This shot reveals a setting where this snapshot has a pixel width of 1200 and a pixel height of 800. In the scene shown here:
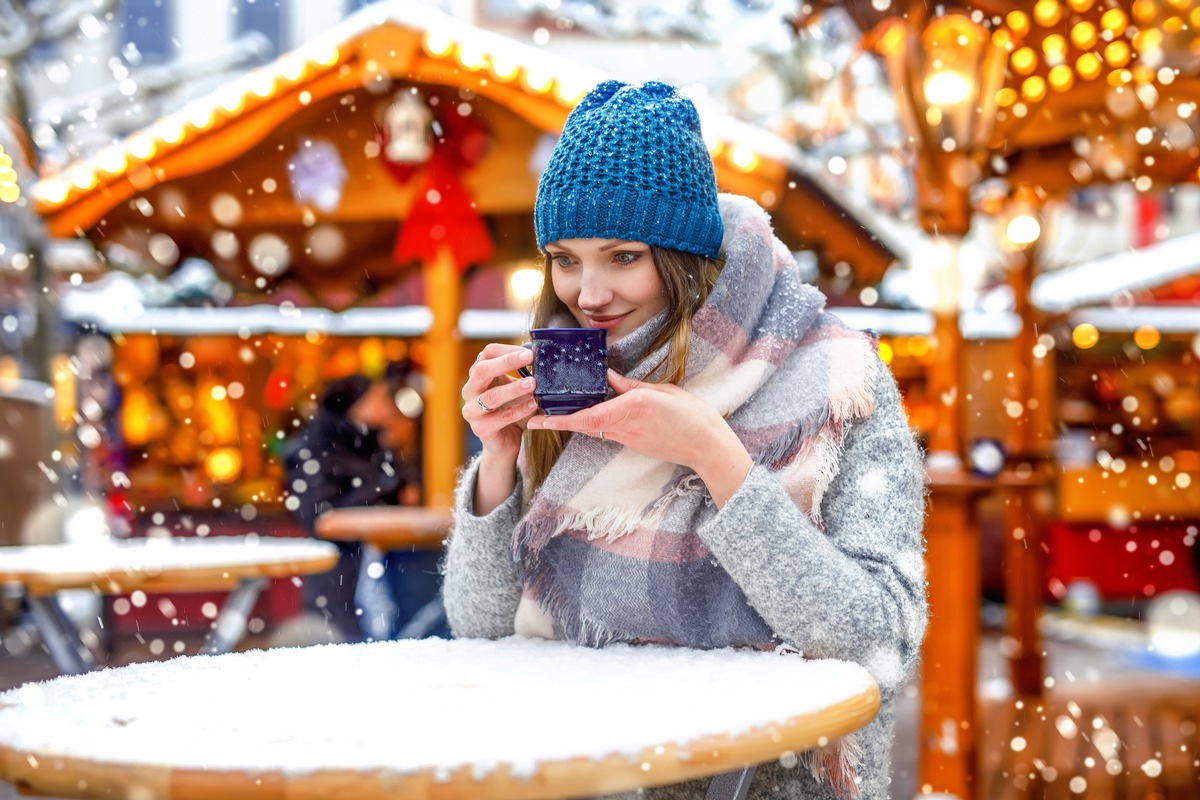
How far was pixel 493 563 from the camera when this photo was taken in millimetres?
1642

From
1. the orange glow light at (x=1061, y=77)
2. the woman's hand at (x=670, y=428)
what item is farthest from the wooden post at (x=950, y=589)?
the woman's hand at (x=670, y=428)

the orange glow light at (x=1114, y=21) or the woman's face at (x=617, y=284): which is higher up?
the orange glow light at (x=1114, y=21)

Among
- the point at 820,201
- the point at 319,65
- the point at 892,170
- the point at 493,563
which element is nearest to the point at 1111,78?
the point at 820,201

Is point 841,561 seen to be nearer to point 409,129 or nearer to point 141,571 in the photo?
point 141,571

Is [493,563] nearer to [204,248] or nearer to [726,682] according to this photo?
[726,682]

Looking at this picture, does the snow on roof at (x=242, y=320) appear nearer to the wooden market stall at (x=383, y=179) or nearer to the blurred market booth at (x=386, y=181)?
the blurred market booth at (x=386, y=181)

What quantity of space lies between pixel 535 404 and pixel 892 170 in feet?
47.4

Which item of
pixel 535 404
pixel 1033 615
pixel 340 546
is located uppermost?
pixel 535 404

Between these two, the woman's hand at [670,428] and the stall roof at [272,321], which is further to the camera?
the stall roof at [272,321]

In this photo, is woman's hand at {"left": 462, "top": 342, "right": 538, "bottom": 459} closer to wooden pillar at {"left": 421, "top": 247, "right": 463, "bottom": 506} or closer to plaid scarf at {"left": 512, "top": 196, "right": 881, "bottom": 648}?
plaid scarf at {"left": 512, "top": 196, "right": 881, "bottom": 648}

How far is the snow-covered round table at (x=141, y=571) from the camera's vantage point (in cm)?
273

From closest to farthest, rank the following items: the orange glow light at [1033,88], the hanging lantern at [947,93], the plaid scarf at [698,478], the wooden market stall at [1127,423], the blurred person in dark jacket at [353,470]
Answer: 1. the plaid scarf at [698,478]
2. the hanging lantern at [947,93]
3. the orange glow light at [1033,88]
4. the blurred person in dark jacket at [353,470]
5. the wooden market stall at [1127,423]

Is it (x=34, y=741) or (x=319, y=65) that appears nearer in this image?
(x=34, y=741)

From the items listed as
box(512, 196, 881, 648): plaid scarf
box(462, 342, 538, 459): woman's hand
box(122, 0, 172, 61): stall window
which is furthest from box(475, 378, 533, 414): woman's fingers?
box(122, 0, 172, 61): stall window
